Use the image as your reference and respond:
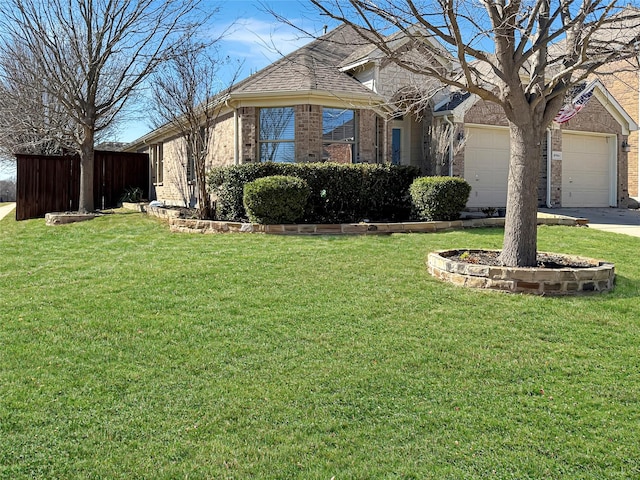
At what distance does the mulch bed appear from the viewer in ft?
20.9

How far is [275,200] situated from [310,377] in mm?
6514

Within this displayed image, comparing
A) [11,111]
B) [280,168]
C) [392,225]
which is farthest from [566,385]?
[11,111]

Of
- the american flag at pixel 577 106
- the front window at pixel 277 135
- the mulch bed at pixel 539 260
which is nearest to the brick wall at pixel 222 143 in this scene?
the front window at pixel 277 135

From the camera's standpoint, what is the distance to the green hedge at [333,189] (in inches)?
452

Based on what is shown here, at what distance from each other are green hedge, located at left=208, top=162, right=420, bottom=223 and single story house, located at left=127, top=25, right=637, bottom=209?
128 centimetres

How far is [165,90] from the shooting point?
12.7m

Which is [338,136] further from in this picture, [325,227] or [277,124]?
[325,227]

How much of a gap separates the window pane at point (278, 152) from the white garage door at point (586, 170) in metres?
9.47

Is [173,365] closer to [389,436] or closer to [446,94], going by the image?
[389,436]

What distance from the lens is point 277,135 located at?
42.6 ft

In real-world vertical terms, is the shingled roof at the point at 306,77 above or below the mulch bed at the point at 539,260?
above

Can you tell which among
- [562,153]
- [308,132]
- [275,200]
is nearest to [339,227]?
[275,200]

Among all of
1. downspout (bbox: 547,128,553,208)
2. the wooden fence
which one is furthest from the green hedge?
the wooden fence

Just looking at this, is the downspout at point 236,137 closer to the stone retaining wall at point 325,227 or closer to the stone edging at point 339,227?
the stone edging at point 339,227
